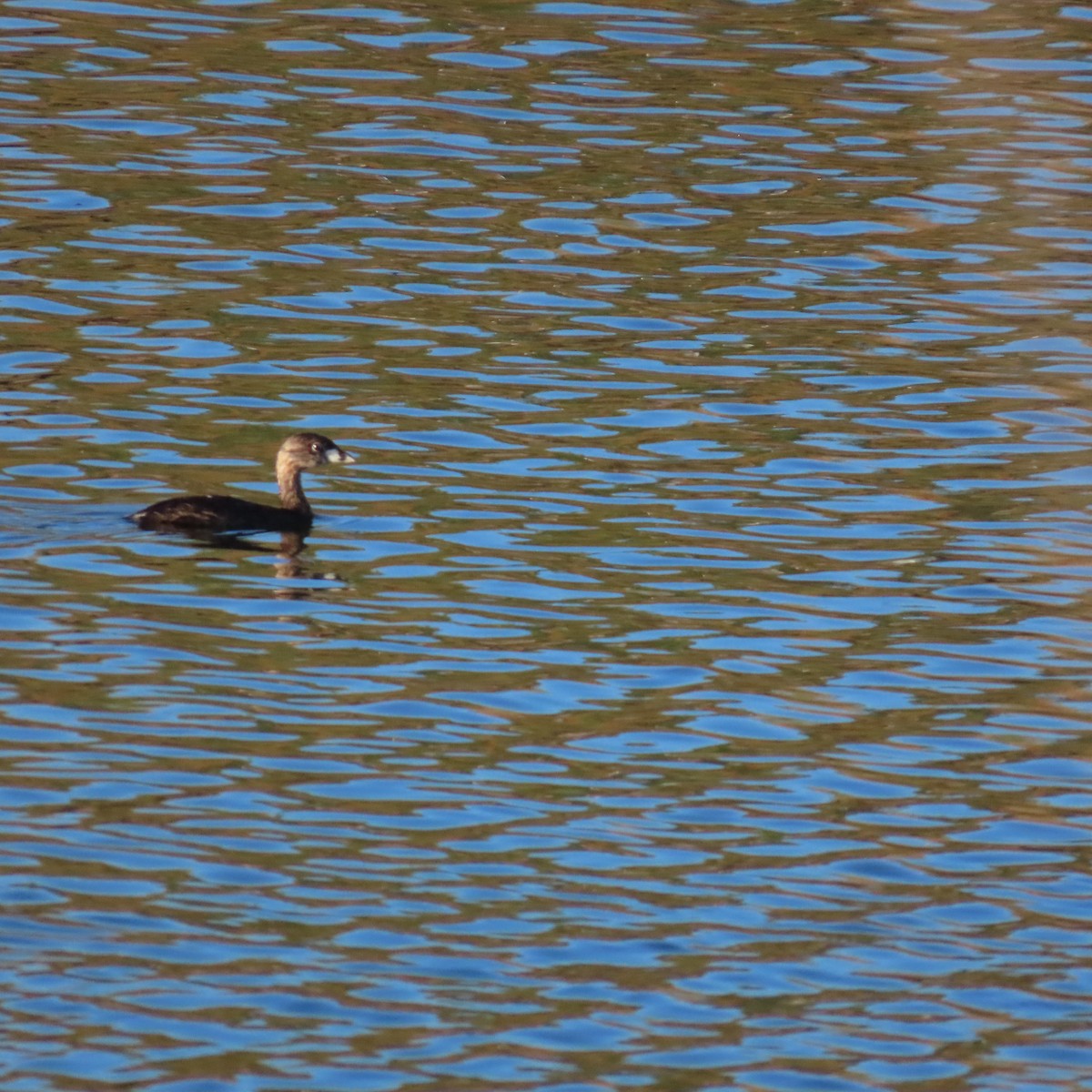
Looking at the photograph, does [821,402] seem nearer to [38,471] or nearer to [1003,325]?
[1003,325]

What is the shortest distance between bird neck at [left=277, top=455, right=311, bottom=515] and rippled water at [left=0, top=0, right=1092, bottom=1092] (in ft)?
0.82

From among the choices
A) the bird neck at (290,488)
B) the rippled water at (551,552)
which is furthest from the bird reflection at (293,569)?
the bird neck at (290,488)

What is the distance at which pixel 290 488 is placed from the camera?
50.1 feet

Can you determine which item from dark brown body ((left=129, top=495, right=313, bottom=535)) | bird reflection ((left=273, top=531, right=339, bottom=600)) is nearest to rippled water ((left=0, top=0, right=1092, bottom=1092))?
bird reflection ((left=273, top=531, right=339, bottom=600))

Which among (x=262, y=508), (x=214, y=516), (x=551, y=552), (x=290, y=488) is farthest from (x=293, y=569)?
(x=551, y=552)

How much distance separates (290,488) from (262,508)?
1.22ft

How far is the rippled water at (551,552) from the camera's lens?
9.14 metres

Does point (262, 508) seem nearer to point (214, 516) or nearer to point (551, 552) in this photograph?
point (214, 516)

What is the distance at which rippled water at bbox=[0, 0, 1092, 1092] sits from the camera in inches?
360

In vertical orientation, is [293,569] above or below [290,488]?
below

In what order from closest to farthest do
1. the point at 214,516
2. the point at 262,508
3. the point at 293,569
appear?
the point at 293,569 → the point at 214,516 → the point at 262,508

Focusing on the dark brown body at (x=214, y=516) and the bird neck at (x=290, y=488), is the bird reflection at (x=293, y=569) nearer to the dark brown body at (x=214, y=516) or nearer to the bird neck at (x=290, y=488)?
the dark brown body at (x=214, y=516)

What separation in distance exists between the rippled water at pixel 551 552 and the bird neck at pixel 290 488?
9.9 inches

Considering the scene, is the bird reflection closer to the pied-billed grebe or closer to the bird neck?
the pied-billed grebe
